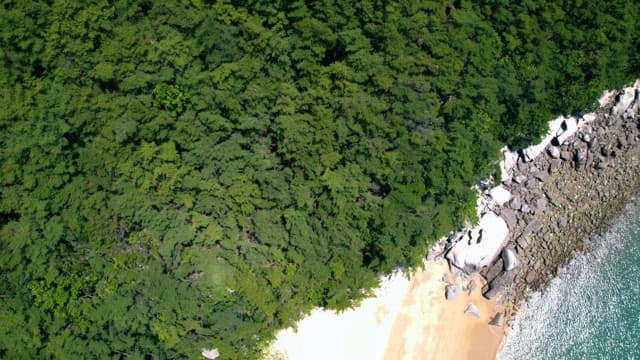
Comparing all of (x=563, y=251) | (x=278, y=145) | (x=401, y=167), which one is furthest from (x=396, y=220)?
(x=563, y=251)

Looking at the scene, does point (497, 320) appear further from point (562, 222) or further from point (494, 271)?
point (562, 222)

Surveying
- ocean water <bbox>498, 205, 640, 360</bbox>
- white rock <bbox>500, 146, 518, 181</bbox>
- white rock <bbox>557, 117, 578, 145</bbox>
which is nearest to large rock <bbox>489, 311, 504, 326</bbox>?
ocean water <bbox>498, 205, 640, 360</bbox>

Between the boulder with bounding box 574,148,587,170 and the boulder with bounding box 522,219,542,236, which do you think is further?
the boulder with bounding box 574,148,587,170

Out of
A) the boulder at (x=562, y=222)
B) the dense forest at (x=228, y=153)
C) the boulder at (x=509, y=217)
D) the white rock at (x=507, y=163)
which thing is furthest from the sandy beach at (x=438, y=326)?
the white rock at (x=507, y=163)

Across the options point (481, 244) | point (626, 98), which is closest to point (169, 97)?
point (481, 244)

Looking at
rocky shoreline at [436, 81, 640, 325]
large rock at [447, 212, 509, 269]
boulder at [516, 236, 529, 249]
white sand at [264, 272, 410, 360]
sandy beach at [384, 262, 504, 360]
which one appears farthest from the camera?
boulder at [516, 236, 529, 249]

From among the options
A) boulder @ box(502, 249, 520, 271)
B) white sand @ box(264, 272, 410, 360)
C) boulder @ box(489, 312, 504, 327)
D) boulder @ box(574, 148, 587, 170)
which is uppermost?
boulder @ box(574, 148, 587, 170)

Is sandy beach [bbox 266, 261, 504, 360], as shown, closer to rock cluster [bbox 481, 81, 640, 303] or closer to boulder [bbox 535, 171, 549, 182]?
rock cluster [bbox 481, 81, 640, 303]
